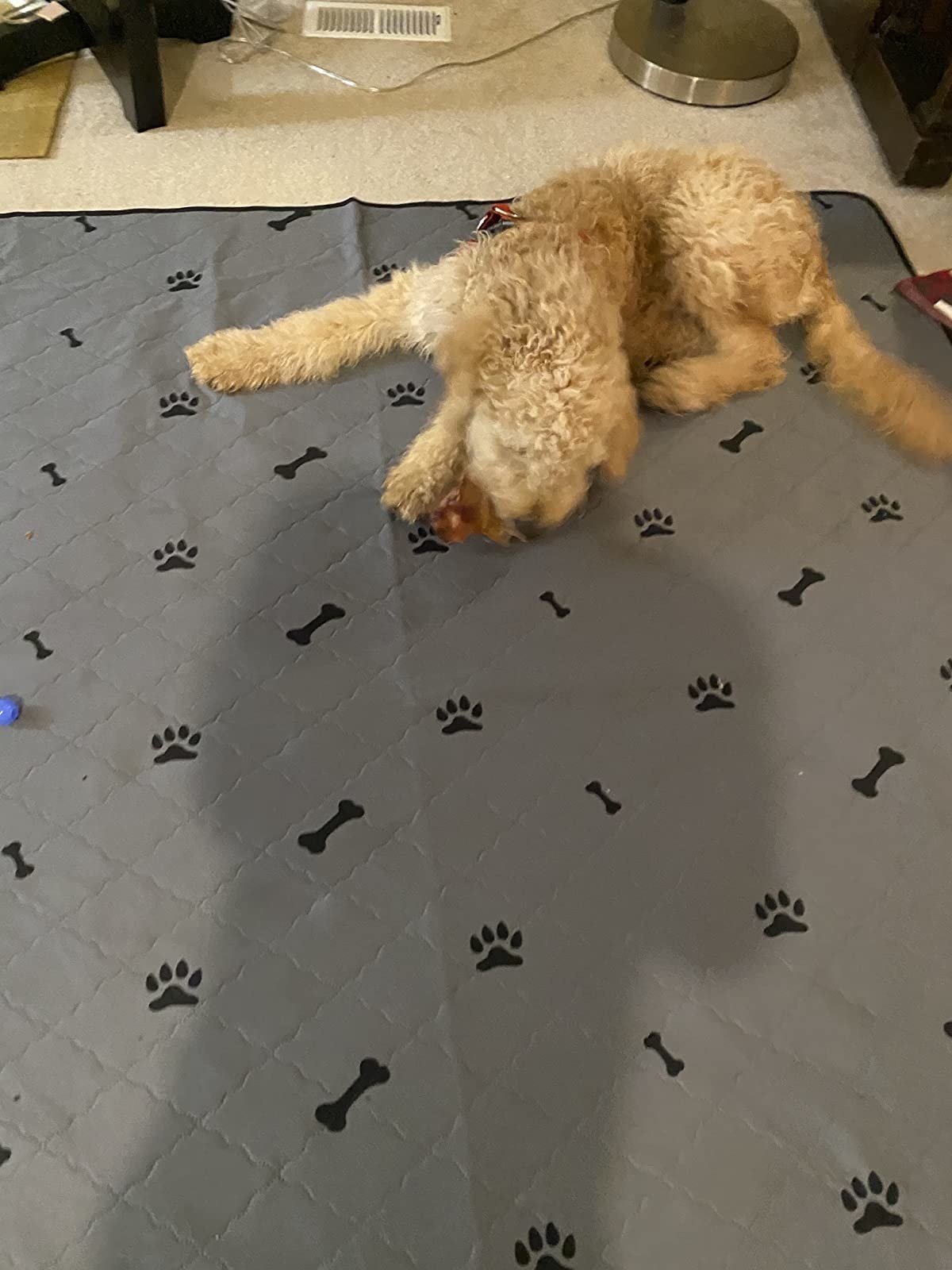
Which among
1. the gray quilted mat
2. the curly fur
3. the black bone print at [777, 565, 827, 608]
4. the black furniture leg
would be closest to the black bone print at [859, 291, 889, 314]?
the curly fur

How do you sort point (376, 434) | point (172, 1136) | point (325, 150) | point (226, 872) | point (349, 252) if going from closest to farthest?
point (172, 1136) → point (226, 872) → point (376, 434) → point (349, 252) → point (325, 150)

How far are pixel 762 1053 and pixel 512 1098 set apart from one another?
0.85 ft

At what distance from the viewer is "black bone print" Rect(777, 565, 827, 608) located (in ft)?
4.16

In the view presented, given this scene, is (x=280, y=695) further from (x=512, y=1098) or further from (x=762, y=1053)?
(x=762, y=1053)

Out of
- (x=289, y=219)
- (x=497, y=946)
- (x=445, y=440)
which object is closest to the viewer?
(x=497, y=946)

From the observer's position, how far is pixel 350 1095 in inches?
35.9

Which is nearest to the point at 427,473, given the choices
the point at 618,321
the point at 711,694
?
the point at 618,321

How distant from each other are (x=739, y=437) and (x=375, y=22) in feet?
4.51

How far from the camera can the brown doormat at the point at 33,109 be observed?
5.65 feet

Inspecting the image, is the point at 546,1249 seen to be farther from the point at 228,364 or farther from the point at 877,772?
the point at 228,364

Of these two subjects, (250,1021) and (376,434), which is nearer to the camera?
(250,1021)

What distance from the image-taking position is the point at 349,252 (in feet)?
5.15

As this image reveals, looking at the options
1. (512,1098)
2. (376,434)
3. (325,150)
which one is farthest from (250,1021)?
(325,150)

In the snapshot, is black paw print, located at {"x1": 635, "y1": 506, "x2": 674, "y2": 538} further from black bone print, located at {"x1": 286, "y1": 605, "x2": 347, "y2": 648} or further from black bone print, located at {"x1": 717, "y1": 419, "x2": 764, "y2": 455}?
black bone print, located at {"x1": 286, "y1": 605, "x2": 347, "y2": 648}
